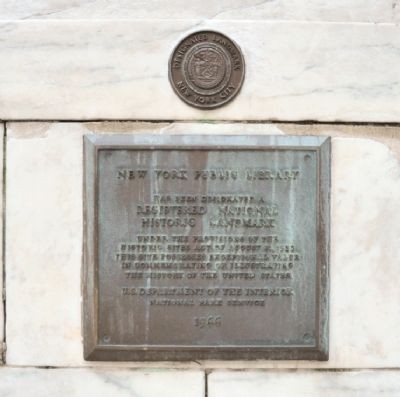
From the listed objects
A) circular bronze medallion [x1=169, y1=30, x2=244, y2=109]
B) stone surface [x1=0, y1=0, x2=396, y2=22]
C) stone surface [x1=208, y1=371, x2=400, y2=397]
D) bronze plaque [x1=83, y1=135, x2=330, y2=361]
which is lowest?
stone surface [x1=208, y1=371, x2=400, y2=397]

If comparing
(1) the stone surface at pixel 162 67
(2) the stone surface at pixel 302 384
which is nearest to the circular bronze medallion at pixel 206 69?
(1) the stone surface at pixel 162 67

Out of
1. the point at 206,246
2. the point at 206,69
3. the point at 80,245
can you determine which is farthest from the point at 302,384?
the point at 206,69

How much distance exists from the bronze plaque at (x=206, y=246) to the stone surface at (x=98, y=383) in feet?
0.39

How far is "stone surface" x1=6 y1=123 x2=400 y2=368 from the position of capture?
11.5ft

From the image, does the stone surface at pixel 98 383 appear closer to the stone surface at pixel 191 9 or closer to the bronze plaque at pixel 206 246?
the bronze plaque at pixel 206 246

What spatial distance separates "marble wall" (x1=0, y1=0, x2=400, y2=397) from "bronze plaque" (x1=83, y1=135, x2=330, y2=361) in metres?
0.08

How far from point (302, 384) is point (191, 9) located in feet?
6.54

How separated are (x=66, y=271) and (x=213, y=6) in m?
1.54

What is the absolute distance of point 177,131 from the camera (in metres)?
3.49

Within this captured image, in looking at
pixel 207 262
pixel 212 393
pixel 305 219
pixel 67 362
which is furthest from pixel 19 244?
pixel 305 219

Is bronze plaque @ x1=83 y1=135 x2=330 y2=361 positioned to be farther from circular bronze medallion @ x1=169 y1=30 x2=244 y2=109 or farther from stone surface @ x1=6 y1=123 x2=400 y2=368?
circular bronze medallion @ x1=169 y1=30 x2=244 y2=109

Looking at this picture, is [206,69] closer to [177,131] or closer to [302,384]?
[177,131]

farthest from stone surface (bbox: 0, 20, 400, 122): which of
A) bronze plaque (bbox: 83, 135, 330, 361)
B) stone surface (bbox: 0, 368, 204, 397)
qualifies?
stone surface (bbox: 0, 368, 204, 397)

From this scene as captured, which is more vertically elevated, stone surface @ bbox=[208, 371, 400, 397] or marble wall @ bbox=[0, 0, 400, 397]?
marble wall @ bbox=[0, 0, 400, 397]
